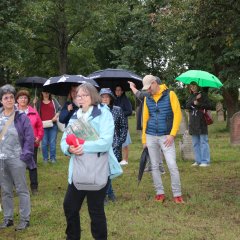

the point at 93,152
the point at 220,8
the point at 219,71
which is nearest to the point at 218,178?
the point at 220,8

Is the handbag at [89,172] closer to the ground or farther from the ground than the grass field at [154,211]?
farther from the ground

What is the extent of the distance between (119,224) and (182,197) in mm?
1897

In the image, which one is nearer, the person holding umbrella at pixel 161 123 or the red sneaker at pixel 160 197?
the person holding umbrella at pixel 161 123

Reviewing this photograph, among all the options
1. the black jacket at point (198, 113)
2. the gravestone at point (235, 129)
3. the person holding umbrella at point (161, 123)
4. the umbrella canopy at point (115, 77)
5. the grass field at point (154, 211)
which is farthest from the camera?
the gravestone at point (235, 129)

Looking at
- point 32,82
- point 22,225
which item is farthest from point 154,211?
point 32,82

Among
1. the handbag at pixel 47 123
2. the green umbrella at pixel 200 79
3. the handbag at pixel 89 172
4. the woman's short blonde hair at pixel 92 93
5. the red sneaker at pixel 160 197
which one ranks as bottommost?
the red sneaker at pixel 160 197

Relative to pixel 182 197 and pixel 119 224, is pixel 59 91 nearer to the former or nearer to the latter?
pixel 119 224

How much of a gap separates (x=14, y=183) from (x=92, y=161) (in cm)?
186

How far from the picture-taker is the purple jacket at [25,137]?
20.0ft

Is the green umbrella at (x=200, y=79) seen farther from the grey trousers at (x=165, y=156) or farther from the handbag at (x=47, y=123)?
the grey trousers at (x=165, y=156)

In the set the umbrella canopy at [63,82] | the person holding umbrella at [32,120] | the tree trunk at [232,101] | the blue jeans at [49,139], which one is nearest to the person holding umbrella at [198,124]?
the blue jeans at [49,139]

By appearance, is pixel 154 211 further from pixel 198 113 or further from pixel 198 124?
pixel 198 113

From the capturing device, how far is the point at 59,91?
284 inches

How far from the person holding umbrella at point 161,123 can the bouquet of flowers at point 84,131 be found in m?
2.60
